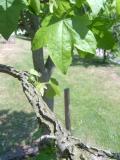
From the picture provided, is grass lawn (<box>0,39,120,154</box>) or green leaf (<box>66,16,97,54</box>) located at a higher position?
green leaf (<box>66,16,97,54</box>)

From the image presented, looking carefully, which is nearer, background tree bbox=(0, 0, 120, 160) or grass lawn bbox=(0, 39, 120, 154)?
background tree bbox=(0, 0, 120, 160)

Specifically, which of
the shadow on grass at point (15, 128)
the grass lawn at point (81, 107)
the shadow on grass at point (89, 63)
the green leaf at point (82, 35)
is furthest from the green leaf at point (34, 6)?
the shadow on grass at point (89, 63)

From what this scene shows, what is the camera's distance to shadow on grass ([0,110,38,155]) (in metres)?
6.43

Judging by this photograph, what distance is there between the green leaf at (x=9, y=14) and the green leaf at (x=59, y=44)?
0.29ft

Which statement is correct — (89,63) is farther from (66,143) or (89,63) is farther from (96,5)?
(66,143)

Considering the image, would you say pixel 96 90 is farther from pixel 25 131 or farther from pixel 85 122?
pixel 25 131

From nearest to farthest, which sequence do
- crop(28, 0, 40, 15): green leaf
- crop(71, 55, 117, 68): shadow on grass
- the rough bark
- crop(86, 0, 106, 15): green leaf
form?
the rough bark → crop(86, 0, 106, 15): green leaf → crop(28, 0, 40, 15): green leaf → crop(71, 55, 117, 68): shadow on grass

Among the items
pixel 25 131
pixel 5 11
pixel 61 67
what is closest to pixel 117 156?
pixel 61 67

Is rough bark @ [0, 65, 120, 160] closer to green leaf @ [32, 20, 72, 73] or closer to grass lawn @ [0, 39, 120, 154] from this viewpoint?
green leaf @ [32, 20, 72, 73]

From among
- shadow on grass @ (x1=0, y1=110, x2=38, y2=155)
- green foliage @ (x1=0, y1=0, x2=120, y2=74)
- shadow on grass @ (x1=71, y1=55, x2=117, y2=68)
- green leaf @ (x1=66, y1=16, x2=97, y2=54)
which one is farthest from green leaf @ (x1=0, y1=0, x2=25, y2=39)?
shadow on grass @ (x1=71, y1=55, x2=117, y2=68)

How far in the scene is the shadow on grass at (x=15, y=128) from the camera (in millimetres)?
6427

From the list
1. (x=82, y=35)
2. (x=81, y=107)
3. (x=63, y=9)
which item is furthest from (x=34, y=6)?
(x=81, y=107)

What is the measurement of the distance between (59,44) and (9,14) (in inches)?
5.8

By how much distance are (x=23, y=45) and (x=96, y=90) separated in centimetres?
435
